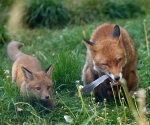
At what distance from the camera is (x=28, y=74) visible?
252 inches

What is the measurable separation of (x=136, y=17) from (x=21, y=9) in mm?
3493

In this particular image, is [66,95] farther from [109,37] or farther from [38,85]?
[109,37]

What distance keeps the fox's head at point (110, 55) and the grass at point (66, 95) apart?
0.42m

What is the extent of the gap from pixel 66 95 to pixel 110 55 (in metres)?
1.18

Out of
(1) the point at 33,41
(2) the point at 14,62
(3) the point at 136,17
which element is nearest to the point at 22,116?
(2) the point at 14,62

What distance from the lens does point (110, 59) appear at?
235 inches

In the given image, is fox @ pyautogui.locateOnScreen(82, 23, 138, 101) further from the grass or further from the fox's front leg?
the fox's front leg

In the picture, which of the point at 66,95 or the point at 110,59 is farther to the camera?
the point at 66,95

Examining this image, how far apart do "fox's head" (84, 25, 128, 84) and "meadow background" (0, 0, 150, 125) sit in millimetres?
443

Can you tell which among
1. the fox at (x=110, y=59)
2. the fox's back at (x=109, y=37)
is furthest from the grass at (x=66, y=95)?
the fox's back at (x=109, y=37)

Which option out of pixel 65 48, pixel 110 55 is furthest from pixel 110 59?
pixel 65 48

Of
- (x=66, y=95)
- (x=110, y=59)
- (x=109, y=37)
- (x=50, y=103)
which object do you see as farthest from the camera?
(x=66, y=95)

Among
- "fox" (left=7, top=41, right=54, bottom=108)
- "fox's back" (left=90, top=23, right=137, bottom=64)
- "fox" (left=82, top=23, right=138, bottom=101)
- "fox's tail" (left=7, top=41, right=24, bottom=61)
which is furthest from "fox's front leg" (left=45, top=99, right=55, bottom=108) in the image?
"fox's tail" (left=7, top=41, right=24, bottom=61)

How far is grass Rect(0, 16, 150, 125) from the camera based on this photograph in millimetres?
5508
